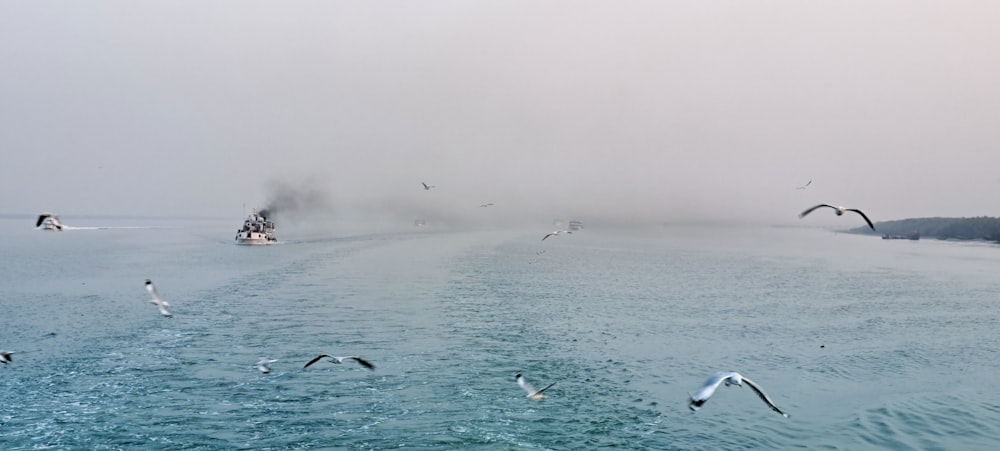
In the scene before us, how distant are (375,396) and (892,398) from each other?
14279 mm

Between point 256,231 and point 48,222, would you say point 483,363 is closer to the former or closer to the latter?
point 48,222

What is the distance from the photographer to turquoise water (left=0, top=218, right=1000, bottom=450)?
14.6 metres

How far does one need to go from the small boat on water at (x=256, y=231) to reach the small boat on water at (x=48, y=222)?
65759mm

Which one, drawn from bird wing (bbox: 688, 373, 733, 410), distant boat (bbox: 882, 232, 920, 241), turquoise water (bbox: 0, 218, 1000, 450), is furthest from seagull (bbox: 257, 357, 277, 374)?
distant boat (bbox: 882, 232, 920, 241)

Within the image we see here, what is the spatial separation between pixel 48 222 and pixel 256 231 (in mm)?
68497

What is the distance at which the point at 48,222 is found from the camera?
1641cm

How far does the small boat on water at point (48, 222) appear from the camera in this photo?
49.0 feet

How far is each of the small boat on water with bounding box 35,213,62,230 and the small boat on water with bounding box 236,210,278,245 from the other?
216 ft

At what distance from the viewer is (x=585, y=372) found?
20.2 m

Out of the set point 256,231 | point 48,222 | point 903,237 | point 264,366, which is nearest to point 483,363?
point 264,366

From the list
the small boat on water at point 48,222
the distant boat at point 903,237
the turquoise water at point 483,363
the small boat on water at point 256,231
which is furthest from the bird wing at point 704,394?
the distant boat at point 903,237

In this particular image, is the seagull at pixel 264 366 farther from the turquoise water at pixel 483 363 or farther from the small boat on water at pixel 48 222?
the small boat on water at pixel 48 222

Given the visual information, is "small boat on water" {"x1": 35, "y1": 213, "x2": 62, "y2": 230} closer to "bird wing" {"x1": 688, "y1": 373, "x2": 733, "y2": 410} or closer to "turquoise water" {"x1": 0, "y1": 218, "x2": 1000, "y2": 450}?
"turquoise water" {"x1": 0, "y1": 218, "x2": 1000, "y2": 450}

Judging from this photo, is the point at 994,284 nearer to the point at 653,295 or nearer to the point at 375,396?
the point at 653,295
